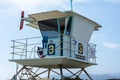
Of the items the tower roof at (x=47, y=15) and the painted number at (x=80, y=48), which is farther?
the painted number at (x=80, y=48)

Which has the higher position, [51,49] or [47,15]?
[47,15]

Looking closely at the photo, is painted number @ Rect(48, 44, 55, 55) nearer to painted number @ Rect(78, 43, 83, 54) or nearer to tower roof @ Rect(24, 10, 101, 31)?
tower roof @ Rect(24, 10, 101, 31)

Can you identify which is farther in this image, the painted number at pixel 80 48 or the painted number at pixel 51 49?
the painted number at pixel 80 48

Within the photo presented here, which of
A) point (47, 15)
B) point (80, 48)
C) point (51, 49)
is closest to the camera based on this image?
point (51, 49)

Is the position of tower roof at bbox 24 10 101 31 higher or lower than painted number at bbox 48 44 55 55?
higher

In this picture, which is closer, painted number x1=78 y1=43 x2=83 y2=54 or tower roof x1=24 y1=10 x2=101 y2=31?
tower roof x1=24 y1=10 x2=101 y2=31

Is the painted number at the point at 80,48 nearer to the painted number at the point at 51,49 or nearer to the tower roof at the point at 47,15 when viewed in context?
the tower roof at the point at 47,15

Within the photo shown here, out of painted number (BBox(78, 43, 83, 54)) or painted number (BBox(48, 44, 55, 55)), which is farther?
→ painted number (BBox(78, 43, 83, 54))

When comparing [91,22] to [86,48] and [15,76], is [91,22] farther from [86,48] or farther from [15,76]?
[15,76]

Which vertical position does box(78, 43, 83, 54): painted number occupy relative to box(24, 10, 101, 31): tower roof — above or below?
below

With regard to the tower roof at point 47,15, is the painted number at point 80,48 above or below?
below

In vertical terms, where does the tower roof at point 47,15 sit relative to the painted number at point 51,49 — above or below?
above

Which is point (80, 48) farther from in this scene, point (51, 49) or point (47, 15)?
point (47, 15)

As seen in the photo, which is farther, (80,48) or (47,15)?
(80,48)
